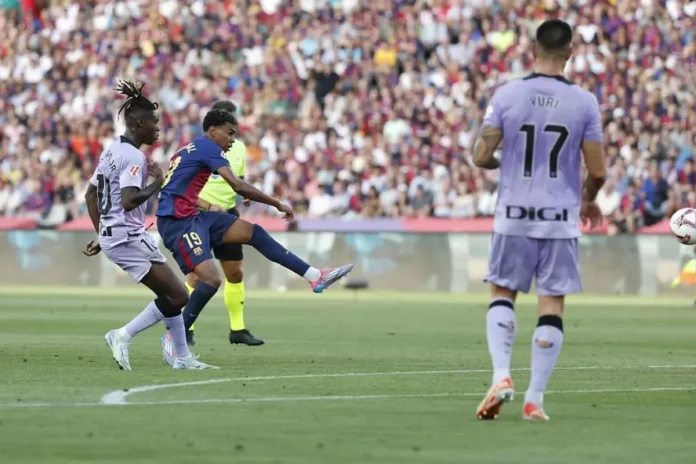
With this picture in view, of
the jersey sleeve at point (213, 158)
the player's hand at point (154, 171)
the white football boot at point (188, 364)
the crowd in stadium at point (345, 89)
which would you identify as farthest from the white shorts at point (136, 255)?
the crowd in stadium at point (345, 89)

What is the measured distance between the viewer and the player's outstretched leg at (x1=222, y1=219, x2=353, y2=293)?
570 inches

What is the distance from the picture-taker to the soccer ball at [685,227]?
1427cm

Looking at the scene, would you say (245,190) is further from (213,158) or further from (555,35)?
(555,35)

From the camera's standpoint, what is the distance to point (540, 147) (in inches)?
368

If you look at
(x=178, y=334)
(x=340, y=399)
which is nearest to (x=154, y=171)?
(x=178, y=334)

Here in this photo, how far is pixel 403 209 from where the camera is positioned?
32.4 meters

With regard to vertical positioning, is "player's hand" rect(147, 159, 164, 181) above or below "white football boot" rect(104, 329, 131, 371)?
above

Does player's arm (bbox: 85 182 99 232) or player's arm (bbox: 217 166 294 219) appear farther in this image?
player's arm (bbox: 217 166 294 219)

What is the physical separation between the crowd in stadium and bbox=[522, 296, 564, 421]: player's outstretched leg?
20.3 m

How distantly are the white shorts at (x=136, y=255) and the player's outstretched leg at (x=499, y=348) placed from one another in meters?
4.26

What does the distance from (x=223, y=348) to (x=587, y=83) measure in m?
18.3

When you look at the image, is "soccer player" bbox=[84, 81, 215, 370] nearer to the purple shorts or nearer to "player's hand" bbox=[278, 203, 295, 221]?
"player's hand" bbox=[278, 203, 295, 221]

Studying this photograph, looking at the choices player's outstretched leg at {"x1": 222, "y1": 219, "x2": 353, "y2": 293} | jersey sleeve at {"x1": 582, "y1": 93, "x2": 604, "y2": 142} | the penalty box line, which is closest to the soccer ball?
the penalty box line

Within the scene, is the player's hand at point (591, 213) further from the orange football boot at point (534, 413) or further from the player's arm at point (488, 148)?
the orange football boot at point (534, 413)
